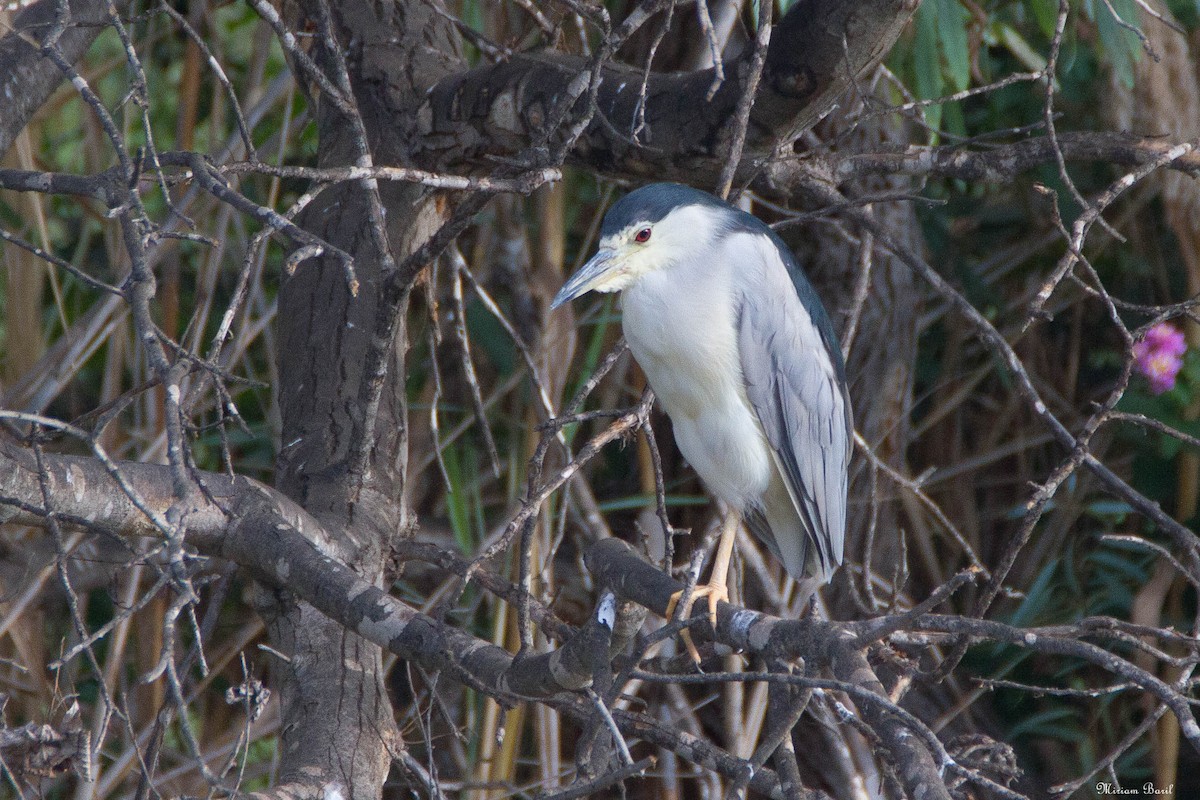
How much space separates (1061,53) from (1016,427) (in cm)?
120

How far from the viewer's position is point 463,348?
92.4 inches

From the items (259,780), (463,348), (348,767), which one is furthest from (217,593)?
(259,780)

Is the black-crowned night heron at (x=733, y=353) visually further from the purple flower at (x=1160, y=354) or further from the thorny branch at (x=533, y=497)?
the purple flower at (x=1160, y=354)

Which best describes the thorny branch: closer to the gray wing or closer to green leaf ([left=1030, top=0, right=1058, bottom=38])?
the gray wing

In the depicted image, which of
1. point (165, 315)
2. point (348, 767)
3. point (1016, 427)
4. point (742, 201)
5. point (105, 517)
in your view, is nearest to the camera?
point (105, 517)

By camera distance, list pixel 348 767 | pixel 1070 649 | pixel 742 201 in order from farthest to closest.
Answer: pixel 742 201, pixel 348 767, pixel 1070 649

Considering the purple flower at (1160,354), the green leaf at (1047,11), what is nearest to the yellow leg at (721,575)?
the purple flower at (1160,354)

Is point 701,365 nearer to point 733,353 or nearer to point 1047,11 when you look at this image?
point 733,353

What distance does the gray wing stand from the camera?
215cm

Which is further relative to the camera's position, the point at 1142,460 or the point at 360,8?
the point at 1142,460

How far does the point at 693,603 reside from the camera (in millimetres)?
2006

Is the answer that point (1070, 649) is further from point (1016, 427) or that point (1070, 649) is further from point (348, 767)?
point (1016, 427)

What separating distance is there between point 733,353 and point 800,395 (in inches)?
7.8

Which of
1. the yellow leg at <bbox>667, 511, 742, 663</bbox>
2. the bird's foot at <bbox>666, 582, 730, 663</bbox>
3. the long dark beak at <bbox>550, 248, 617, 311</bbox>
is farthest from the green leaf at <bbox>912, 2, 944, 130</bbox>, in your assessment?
the bird's foot at <bbox>666, 582, 730, 663</bbox>
